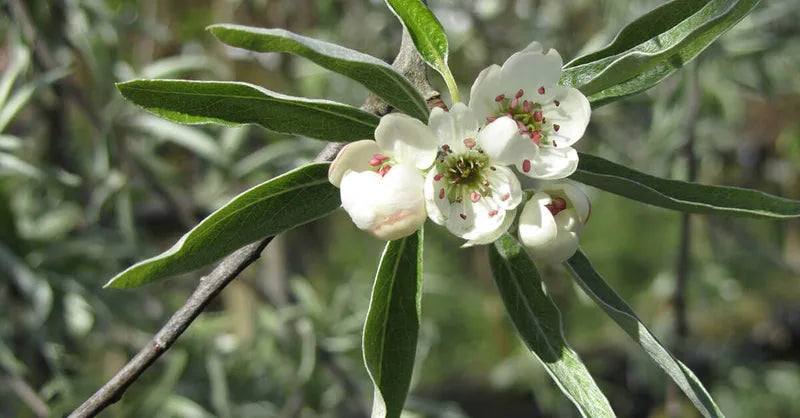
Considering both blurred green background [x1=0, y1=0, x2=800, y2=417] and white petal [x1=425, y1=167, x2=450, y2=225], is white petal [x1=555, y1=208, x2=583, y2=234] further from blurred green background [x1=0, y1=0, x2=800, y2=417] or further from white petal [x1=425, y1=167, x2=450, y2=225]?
blurred green background [x1=0, y1=0, x2=800, y2=417]

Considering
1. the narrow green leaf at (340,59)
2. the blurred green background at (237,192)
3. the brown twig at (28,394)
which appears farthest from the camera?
the blurred green background at (237,192)

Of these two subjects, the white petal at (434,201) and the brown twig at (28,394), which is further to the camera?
the brown twig at (28,394)

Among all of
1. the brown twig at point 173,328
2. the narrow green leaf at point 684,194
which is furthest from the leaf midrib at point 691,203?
the brown twig at point 173,328

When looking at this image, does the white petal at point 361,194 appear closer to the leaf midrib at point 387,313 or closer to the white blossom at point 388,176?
the white blossom at point 388,176

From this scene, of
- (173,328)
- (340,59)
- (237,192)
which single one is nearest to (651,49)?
(340,59)

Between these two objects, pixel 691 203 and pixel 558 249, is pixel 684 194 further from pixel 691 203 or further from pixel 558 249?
pixel 558 249

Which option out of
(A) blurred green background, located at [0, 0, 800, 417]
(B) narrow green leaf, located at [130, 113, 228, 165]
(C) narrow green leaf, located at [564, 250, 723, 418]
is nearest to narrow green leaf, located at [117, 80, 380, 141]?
(C) narrow green leaf, located at [564, 250, 723, 418]
